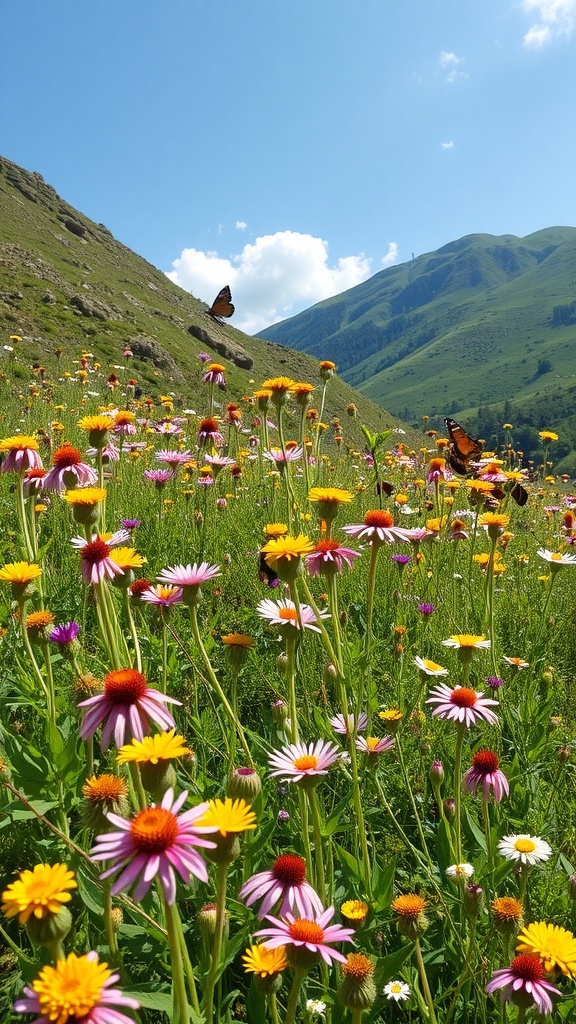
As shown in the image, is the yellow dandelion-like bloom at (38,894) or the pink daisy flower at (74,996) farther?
the yellow dandelion-like bloom at (38,894)

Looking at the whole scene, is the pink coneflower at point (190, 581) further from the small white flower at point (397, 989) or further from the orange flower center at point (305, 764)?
the small white flower at point (397, 989)

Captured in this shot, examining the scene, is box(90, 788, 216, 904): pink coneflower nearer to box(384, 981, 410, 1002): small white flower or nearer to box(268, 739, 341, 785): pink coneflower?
box(268, 739, 341, 785): pink coneflower

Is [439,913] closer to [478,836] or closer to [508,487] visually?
[478,836]

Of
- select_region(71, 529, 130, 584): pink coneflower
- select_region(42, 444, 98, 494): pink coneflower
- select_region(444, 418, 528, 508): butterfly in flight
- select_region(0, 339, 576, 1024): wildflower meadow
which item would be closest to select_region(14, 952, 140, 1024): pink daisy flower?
select_region(0, 339, 576, 1024): wildflower meadow

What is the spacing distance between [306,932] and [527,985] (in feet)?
1.43

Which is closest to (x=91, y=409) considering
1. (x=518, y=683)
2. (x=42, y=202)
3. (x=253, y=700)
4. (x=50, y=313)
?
(x=253, y=700)

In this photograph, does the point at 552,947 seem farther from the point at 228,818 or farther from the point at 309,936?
the point at 228,818

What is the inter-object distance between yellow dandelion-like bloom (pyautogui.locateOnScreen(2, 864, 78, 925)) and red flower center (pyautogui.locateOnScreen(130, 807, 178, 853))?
88 millimetres

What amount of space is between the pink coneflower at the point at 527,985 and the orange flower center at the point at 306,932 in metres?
0.38

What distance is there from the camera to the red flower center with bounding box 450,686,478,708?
151 cm

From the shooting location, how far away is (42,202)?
56312 millimetres

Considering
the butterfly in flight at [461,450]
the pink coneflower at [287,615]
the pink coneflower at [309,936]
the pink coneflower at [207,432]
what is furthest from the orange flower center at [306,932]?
the butterfly in flight at [461,450]

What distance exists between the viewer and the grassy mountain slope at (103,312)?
24734 mm

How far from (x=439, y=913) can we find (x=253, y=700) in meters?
1.33
